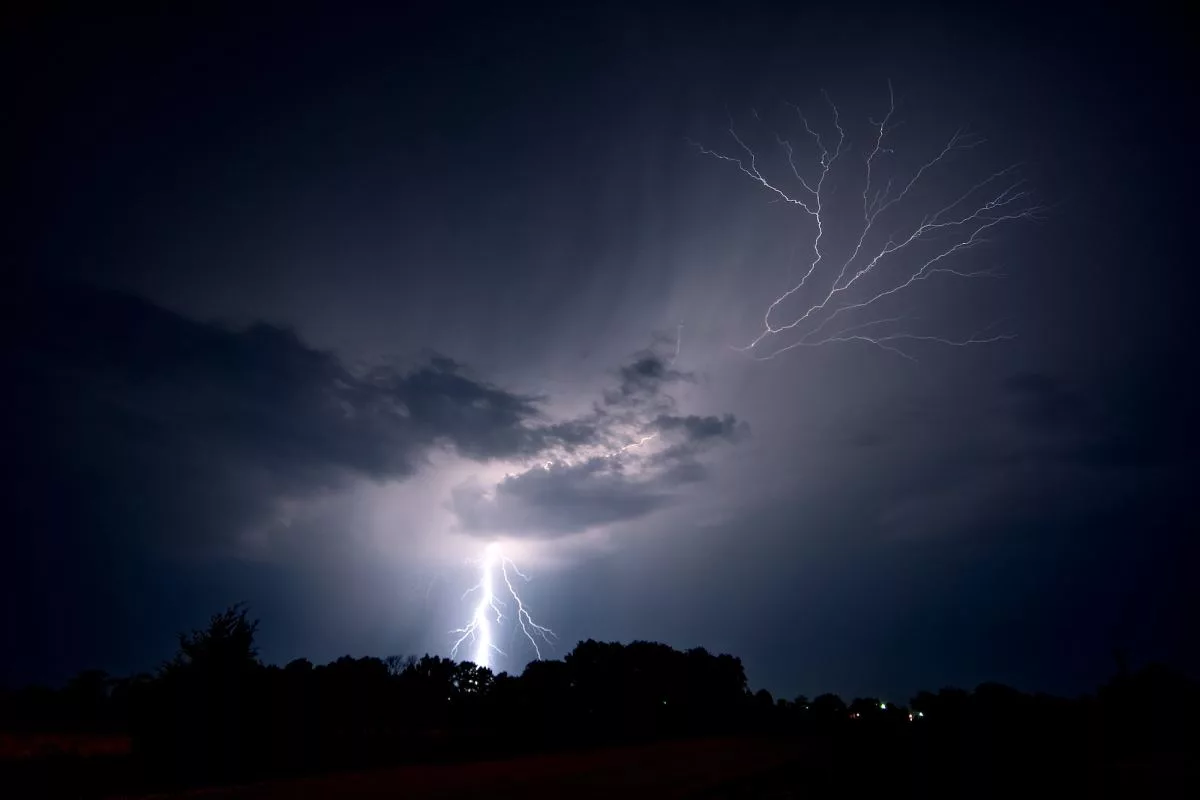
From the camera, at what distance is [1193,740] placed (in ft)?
60.1

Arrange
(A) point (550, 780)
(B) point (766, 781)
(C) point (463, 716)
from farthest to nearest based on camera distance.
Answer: (C) point (463, 716), (A) point (550, 780), (B) point (766, 781)

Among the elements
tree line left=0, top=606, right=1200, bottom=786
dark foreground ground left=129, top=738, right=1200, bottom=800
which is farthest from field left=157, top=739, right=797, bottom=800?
tree line left=0, top=606, right=1200, bottom=786

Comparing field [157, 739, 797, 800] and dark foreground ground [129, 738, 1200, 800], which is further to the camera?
field [157, 739, 797, 800]

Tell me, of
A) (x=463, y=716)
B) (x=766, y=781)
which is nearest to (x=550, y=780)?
(x=766, y=781)

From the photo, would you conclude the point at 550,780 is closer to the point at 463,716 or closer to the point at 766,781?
the point at 766,781

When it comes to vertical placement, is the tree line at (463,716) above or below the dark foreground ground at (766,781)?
above

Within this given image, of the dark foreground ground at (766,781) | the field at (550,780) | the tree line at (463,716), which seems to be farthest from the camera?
the tree line at (463,716)

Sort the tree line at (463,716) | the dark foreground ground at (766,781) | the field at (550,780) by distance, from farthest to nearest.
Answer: the tree line at (463,716), the field at (550,780), the dark foreground ground at (766,781)

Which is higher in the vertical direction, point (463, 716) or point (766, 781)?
point (463, 716)

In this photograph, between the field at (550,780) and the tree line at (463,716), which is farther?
the tree line at (463,716)

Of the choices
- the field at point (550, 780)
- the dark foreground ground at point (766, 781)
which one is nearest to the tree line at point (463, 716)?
the dark foreground ground at point (766, 781)

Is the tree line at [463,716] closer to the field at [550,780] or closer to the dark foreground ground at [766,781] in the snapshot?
the dark foreground ground at [766,781]

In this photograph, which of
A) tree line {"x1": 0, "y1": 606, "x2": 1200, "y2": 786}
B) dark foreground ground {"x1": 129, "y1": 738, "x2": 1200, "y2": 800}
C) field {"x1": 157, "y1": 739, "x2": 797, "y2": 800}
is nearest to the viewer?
dark foreground ground {"x1": 129, "y1": 738, "x2": 1200, "y2": 800}

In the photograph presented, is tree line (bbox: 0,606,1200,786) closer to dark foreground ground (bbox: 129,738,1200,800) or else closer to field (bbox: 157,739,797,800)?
dark foreground ground (bbox: 129,738,1200,800)
